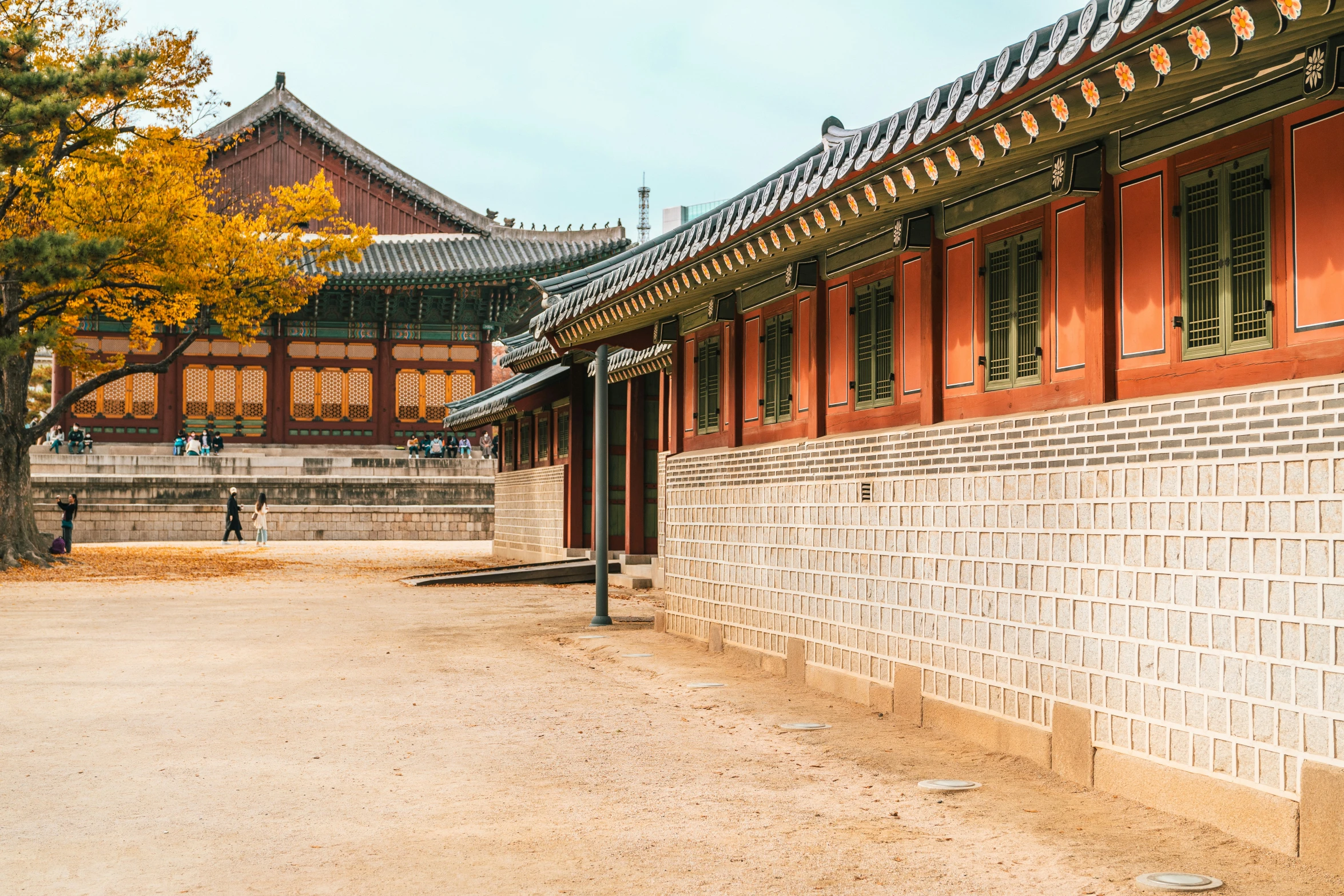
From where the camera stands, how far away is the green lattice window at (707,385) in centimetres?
1259

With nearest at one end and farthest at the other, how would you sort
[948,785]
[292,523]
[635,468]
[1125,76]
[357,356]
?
[1125,76] < [948,785] < [635,468] < [292,523] < [357,356]

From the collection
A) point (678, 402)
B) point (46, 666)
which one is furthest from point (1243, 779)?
point (46, 666)

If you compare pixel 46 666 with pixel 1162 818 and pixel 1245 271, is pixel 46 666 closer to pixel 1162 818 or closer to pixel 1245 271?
pixel 1162 818

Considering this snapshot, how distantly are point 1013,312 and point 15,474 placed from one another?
23.1 metres

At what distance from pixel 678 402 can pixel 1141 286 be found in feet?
25.2

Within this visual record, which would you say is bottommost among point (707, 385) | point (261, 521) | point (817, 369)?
point (261, 521)

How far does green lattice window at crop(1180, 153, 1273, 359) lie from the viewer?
5457 mm

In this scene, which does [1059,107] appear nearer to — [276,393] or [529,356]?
[529,356]

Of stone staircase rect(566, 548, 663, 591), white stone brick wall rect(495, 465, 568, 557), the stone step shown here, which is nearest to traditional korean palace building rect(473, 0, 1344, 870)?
stone staircase rect(566, 548, 663, 591)

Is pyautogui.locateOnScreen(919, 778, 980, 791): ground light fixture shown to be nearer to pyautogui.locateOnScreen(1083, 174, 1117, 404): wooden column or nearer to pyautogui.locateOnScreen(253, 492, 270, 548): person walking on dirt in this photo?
pyautogui.locateOnScreen(1083, 174, 1117, 404): wooden column

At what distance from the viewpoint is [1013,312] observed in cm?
736

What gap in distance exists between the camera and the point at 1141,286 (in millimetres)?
6246

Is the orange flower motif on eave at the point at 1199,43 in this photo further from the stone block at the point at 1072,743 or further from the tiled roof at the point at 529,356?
the tiled roof at the point at 529,356

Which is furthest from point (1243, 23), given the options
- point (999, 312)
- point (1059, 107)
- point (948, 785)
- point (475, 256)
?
point (475, 256)
